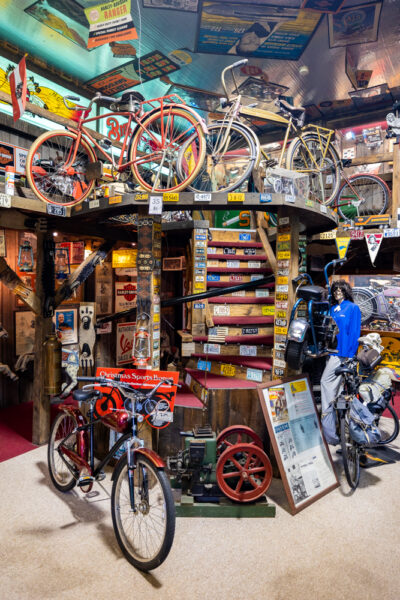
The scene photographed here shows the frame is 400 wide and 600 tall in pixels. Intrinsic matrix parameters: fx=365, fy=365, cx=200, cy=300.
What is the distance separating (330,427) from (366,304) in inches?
141

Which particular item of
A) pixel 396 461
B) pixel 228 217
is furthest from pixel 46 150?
pixel 396 461

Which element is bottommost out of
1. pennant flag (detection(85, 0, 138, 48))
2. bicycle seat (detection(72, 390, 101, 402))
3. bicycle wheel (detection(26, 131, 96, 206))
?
bicycle seat (detection(72, 390, 101, 402))

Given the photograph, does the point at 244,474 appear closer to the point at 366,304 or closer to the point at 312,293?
the point at 312,293

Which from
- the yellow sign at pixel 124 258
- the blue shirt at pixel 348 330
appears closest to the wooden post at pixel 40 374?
the yellow sign at pixel 124 258

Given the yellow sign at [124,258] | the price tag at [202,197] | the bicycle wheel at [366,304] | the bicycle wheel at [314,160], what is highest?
the bicycle wheel at [314,160]

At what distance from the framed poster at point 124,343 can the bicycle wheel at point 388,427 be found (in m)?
4.58

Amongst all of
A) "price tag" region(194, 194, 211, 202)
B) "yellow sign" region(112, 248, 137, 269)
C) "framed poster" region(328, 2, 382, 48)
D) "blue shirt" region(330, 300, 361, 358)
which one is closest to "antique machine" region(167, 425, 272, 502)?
"blue shirt" region(330, 300, 361, 358)

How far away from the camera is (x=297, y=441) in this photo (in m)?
3.33

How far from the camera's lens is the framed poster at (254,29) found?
19.6ft

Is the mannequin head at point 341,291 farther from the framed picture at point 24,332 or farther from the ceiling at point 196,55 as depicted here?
the ceiling at point 196,55

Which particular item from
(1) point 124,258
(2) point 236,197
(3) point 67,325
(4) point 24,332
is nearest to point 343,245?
(2) point 236,197

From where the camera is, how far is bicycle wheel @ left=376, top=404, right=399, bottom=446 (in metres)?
4.48

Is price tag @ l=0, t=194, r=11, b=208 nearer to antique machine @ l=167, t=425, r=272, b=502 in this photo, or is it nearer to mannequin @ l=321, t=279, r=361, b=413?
antique machine @ l=167, t=425, r=272, b=502

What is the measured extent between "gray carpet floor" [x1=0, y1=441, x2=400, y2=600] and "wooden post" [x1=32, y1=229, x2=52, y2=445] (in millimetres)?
982
